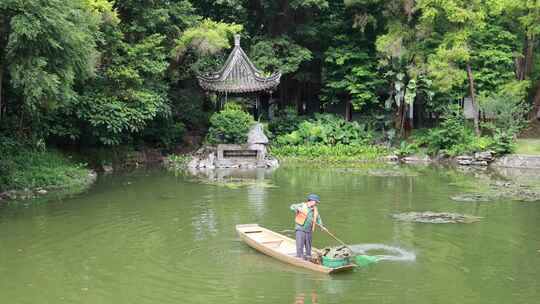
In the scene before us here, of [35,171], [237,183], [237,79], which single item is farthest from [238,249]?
[237,79]

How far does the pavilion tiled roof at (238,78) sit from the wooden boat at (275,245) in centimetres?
1671

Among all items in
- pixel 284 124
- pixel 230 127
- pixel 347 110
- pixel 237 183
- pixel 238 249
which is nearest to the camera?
pixel 238 249

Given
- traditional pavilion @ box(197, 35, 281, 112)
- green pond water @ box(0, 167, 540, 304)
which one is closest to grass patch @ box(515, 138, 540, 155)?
green pond water @ box(0, 167, 540, 304)

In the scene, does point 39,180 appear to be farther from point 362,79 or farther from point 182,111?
point 362,79

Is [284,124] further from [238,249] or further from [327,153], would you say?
[238,249]

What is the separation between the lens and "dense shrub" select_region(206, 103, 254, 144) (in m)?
27.4

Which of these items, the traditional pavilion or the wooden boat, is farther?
the traditional pavilion

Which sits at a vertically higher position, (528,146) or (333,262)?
(528,146)

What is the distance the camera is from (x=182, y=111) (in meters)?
30.2

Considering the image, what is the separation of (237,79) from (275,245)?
18331 mm

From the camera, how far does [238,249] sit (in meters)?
11.9

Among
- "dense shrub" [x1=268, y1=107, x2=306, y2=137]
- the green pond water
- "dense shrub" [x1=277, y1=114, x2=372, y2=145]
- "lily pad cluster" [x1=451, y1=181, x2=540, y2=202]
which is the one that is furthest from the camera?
"dense shrub" [x1=268, y1=107, x2=306, y2=137]

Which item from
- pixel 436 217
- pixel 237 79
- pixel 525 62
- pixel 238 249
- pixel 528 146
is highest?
pixel 525 62

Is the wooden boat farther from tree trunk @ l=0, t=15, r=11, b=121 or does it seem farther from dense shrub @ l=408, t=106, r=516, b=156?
dense shrub @ l=408, t=106, r=516, b=156
